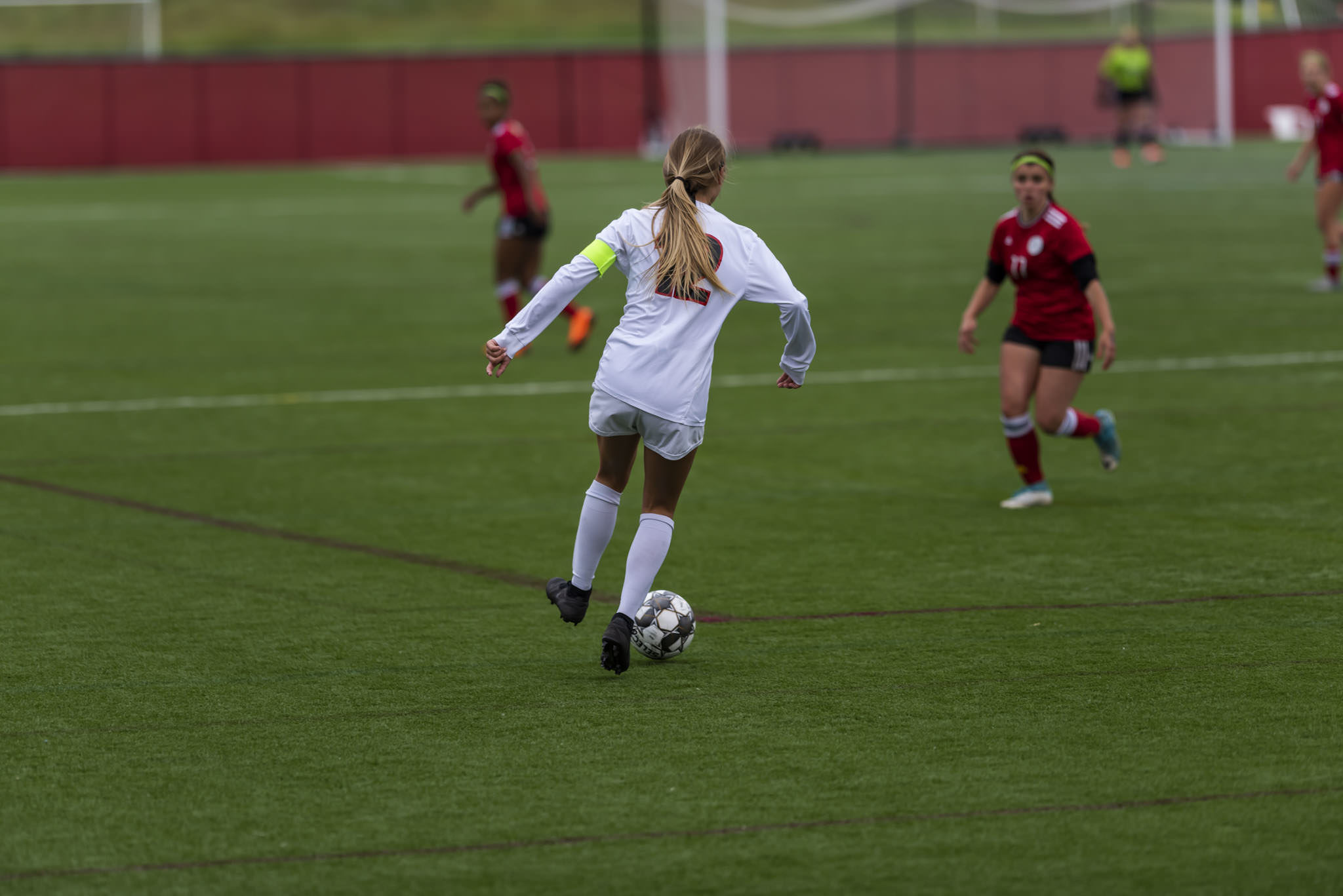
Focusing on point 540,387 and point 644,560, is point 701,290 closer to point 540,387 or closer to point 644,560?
point 644,560

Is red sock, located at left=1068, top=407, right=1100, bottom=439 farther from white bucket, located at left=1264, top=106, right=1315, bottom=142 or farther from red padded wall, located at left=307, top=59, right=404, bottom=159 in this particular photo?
red padded wall, located at left=307, top=59, right=404, bottom=159

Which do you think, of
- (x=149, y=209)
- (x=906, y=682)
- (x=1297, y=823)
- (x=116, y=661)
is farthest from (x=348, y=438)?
(x=149, y=209)

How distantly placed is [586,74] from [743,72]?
5808 mm

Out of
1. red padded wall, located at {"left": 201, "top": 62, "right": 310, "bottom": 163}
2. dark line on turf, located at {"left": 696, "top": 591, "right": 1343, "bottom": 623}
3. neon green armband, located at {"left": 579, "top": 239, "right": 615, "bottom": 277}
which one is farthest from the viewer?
red padded wall, located at {"left": 201, "top": 62, "right": 310, "bottom": 163}

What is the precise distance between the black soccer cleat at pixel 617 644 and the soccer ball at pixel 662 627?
0.15 m

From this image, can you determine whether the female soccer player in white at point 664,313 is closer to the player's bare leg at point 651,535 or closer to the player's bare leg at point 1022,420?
the player's bare leg at point 651,535

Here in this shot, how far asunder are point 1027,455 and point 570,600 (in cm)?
347

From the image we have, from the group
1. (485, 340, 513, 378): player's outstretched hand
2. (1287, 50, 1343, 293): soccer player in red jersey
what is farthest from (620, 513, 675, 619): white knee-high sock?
(1287, 50, 1343, 293): soccer player in red jersey

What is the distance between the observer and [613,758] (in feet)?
17.6

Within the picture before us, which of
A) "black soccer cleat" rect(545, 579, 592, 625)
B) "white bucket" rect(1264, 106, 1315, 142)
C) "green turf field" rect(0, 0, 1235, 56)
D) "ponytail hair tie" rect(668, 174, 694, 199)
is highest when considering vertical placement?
"green turf field" rect(0, 0, 1235, 56)

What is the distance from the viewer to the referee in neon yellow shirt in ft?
129

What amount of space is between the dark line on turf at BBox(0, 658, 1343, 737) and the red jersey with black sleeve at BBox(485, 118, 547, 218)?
992cm

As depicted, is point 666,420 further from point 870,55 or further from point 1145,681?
point 870,55

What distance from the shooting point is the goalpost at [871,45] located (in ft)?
148
